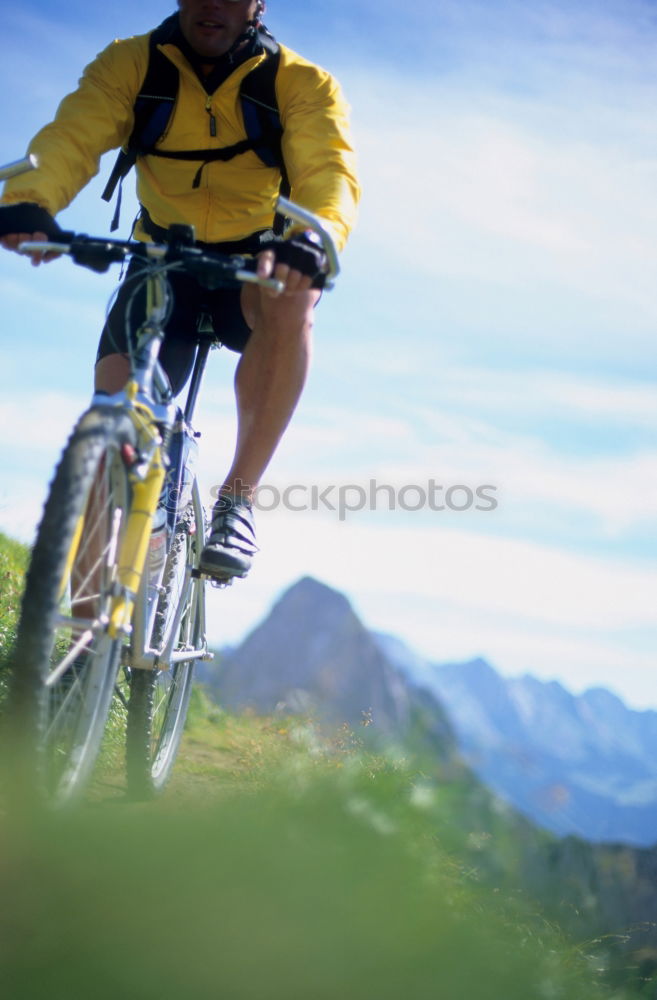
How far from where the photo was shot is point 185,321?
376 centimetres

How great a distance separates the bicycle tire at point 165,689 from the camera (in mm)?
3598

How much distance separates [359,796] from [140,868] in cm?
123

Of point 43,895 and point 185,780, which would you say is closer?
point 43,895

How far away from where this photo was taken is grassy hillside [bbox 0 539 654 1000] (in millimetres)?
1941

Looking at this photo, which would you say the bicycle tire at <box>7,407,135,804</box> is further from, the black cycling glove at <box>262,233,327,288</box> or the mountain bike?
the black cycling glove at <box>262,233,327,288</box>

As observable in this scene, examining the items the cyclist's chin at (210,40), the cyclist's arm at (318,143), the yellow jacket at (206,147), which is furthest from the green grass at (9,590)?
the cyclist's chin at (210,40)

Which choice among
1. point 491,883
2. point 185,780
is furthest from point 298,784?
point 185,780

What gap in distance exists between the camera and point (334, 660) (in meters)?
110

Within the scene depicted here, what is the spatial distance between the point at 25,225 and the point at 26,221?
12 millimetres

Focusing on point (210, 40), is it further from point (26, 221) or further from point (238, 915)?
point (238, 915)

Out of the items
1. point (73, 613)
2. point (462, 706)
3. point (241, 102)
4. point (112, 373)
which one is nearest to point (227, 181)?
point (241, 102)

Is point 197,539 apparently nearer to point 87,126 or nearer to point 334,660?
point 87,126

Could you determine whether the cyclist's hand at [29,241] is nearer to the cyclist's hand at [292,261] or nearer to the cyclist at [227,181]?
the cyclist at [227,181]

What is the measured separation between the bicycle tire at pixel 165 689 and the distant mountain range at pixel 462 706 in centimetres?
115
